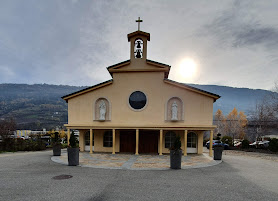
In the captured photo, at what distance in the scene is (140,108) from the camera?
14.6m

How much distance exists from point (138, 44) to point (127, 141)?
31.5 ft

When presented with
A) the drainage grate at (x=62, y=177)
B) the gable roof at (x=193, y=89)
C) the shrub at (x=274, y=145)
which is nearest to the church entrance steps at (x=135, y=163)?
the drainage grate at (x=62, y=177)

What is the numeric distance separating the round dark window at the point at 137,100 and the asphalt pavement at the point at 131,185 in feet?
22.2

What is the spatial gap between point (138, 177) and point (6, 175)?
6493mm

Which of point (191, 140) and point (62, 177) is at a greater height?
point (191, 140)

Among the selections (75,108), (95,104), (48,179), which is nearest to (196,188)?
(48,179)

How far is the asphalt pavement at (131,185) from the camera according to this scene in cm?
559

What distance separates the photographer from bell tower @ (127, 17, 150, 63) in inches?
590

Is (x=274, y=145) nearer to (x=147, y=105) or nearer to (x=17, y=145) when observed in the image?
(x=147, y=105)

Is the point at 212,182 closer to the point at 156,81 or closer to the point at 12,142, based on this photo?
the point at 156,81

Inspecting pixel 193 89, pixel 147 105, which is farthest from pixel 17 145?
pixel 193 89

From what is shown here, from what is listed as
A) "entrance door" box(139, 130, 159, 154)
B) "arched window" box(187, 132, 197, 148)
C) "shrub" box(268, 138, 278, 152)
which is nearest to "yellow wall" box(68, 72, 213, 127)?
"entrance door" box(139, 130, 159, 154)

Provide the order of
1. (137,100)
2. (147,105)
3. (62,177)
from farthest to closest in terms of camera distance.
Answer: (137,100), (147,105), (62,177)

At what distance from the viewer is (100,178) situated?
746 cm
